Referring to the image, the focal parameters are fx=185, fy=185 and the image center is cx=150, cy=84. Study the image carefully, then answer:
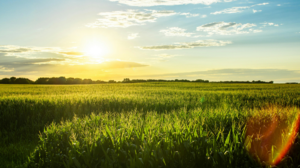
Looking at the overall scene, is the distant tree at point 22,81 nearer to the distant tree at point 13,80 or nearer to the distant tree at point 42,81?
the distant tree at point 13,80

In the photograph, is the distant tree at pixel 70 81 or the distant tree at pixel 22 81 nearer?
the distant tree at pixel 22 81

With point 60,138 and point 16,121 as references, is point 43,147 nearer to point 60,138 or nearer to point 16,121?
point 60,138

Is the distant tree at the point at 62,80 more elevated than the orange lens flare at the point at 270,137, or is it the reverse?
the distant tree at the point at 62,80

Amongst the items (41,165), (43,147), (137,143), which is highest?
(137,143)

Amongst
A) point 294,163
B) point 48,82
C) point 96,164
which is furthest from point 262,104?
point 48,82

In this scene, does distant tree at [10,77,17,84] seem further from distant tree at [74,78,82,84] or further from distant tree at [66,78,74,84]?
distant tree at [74,78,82,84]

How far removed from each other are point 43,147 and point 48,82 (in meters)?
71.4

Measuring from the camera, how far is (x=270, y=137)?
7020 mm

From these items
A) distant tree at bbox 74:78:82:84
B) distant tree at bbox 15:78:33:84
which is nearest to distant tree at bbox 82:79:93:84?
distant tree at bbox 74:78:82:84

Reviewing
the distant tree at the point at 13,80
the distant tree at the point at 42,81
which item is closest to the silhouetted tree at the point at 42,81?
the distant tree at the point at 42,81

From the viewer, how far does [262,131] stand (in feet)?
25.8

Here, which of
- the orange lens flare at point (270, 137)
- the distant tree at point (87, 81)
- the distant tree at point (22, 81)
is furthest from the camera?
the distant tree at point (87, 81)

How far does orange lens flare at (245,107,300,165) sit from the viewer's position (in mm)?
5359

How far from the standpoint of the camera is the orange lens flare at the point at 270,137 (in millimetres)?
5359
